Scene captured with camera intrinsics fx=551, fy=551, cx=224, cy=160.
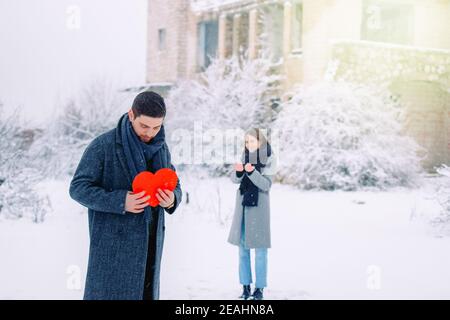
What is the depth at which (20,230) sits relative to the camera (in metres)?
4.27

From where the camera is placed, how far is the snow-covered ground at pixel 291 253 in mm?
3297

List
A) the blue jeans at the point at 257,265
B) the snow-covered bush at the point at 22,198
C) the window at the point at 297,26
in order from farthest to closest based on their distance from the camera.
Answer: the window at the point at 297,26 < the snow-covered bush at the point at 22,198 < the blue jeans at the point at 257,265

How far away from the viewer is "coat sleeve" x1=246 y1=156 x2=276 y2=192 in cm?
296

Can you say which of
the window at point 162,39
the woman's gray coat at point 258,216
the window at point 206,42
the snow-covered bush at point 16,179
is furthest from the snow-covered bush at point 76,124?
the woman's gray coat at point 258,216

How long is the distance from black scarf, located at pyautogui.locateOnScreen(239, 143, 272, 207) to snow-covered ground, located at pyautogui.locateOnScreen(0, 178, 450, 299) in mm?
595

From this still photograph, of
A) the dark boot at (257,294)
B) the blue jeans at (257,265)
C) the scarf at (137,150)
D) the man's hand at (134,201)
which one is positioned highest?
the scarf at (137,150)

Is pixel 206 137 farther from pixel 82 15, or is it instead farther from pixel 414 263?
pixel 414 263

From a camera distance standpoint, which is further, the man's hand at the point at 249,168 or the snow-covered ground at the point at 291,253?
the snow-covered ground at the point at 291,253

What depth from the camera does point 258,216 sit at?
3.01 m

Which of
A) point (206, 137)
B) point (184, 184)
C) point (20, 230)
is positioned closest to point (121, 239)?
point (20, 230)

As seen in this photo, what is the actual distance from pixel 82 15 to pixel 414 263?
308cm

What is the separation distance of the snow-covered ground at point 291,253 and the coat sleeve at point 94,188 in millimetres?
1544

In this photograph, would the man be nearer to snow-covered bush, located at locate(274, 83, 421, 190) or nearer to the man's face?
the man's face

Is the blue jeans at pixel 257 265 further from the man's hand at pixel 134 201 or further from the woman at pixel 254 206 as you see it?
the man's hand at pixel 134 201
